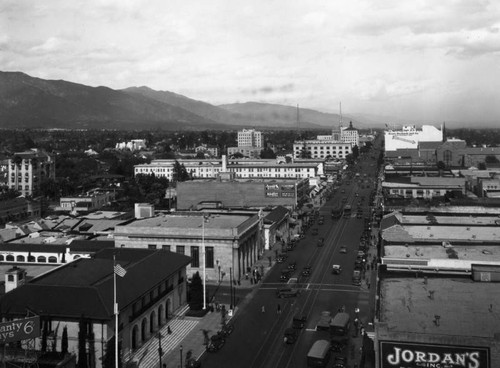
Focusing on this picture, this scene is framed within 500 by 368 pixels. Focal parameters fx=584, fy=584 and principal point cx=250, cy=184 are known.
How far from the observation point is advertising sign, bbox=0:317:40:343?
26442 mm

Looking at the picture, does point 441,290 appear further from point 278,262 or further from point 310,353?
point 278,262

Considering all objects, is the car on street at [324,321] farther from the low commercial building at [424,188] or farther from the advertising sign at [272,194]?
the low commercial building at [424,188]

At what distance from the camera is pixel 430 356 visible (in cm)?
2352

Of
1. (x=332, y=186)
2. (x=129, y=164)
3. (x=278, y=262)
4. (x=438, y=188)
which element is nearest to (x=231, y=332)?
(x=278, y=262)

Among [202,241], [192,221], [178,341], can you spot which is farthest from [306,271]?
[178,341]

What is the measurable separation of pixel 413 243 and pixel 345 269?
9313 mm

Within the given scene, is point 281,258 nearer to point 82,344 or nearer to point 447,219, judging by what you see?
point 447,219

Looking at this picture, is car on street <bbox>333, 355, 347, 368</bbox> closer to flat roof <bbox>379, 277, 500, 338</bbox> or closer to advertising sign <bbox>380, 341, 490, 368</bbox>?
flat roof <bbox>379, 277, 500, 338</bbox>

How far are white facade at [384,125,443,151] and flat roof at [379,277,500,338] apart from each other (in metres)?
147

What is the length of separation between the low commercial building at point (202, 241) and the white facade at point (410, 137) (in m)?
129

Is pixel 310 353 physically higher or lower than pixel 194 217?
lower

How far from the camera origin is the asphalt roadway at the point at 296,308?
33.1 meters

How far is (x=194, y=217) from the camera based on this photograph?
5956 cm

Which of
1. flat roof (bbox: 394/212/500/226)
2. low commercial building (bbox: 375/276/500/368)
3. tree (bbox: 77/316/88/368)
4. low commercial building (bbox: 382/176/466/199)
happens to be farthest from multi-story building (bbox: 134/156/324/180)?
low commercial building (bbox: 375/276/500/368)
